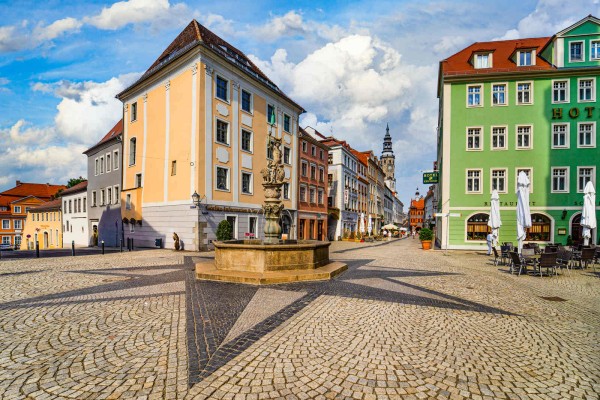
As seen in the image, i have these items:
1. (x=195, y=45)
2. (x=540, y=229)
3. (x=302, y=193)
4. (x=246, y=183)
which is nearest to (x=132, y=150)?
(x=246, y=183)

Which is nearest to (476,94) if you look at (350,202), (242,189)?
(242,189)

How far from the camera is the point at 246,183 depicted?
85.1 ft

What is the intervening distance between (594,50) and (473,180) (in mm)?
13068

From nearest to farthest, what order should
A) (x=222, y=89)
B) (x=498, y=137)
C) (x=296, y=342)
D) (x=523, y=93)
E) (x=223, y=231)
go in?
(x=296, y=342), (x=223, y=231), (x=222, y=89), (x=523, y=93), (x=498, y=137)

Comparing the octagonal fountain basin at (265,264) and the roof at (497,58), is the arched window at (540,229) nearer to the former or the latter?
the roof at (497,58)

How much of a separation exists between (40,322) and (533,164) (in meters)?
29.9

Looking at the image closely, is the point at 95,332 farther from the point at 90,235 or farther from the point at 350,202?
the point at 350,202

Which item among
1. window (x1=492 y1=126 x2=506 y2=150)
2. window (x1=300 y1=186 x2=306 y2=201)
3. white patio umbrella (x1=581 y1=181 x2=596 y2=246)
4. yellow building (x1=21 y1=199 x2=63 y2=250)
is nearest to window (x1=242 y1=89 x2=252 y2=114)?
window (x1=300 y1=186 x2=306 y2=201)

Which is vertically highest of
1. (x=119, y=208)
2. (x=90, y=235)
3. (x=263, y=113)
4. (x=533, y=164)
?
(x=263, y=113)

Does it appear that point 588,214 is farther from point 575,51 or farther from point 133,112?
point 133,112

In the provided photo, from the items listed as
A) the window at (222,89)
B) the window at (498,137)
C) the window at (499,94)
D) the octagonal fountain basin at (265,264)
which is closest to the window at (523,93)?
the window at (499,94)

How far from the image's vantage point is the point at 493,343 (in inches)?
197

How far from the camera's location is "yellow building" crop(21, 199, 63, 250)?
43.6 m

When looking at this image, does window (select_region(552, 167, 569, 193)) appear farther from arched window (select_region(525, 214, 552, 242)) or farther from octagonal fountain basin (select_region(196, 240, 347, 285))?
octagonal fountain basin (select_region(196, 240, 347, 285))
